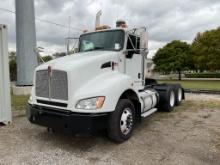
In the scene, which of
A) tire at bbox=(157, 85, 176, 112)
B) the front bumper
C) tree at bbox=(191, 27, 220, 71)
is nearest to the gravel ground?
the front bumper

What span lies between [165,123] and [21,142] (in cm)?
373

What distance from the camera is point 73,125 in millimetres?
4066

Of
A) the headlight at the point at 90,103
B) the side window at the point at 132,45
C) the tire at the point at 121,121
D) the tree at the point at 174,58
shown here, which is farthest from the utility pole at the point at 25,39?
the tree at the point at 174,58

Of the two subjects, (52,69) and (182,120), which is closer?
(52,69)

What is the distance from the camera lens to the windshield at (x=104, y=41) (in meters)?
5.44

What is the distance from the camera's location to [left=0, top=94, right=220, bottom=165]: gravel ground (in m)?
3.99

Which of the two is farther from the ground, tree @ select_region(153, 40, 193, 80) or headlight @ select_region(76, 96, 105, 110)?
tree @ select_region(153, 40, 193, 80)

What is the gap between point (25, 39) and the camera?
42.7 feet

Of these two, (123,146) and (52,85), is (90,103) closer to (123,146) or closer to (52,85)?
(52,85)

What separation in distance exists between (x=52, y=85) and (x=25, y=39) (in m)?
9.63

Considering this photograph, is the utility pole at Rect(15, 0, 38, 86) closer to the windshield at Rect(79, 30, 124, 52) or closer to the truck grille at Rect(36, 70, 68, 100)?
the windshield at Rect(79, 30, 124, 52)

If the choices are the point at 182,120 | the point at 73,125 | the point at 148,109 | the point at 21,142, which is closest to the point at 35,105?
the point at 21,142

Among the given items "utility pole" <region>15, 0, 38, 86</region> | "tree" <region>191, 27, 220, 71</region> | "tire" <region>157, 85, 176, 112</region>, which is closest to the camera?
"tire" <region>157, 85, 176, 112</region>

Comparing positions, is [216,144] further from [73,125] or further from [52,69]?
[52,69]
